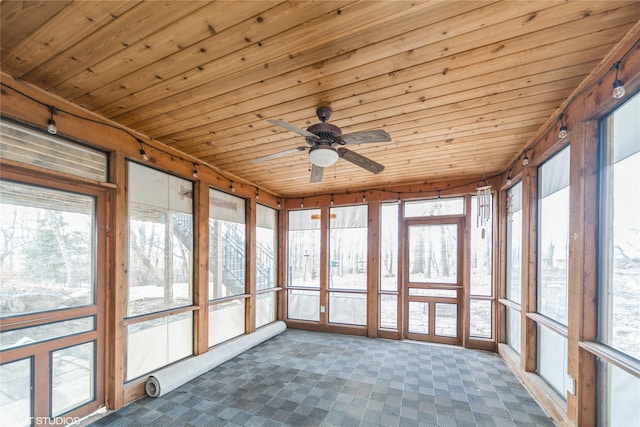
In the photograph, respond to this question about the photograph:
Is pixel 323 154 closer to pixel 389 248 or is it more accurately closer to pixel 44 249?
pixel 44 249

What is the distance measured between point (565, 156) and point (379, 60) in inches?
86.6

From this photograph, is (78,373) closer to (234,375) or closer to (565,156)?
(234,375)

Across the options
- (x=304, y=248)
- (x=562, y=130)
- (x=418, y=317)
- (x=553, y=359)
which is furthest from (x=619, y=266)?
(x=304, y=248)

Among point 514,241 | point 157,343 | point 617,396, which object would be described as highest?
point 514,241

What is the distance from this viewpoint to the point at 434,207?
16.6ft

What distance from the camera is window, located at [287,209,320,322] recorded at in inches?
229

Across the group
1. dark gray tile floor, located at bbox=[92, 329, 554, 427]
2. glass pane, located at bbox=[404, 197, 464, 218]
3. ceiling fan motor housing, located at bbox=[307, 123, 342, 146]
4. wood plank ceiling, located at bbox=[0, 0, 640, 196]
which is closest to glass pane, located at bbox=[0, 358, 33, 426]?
dark gray tile floor, located at bbox=[92, 329, 554, 427]

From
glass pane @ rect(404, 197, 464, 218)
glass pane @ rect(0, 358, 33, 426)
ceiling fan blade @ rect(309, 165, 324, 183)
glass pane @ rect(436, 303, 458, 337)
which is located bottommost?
glass pane @ rect(436, 303, 458, 337)

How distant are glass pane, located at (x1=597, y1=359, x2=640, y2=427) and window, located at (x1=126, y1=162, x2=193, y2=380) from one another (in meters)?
4.09

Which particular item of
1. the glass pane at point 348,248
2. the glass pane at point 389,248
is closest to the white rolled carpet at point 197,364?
the glass pane at point 348,248

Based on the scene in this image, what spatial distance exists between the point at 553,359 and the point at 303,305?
405cm

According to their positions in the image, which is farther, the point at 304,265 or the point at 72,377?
the point at 304,265

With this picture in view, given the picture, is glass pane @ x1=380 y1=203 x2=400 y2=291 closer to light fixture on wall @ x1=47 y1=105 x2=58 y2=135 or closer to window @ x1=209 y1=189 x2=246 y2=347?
window @ x1=209 y1=189 x2=246 y2=347

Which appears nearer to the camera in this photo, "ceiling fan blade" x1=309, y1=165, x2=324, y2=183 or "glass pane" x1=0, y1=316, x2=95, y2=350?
"glass pane" x1=0, y1=316, x2=95, y2=350
